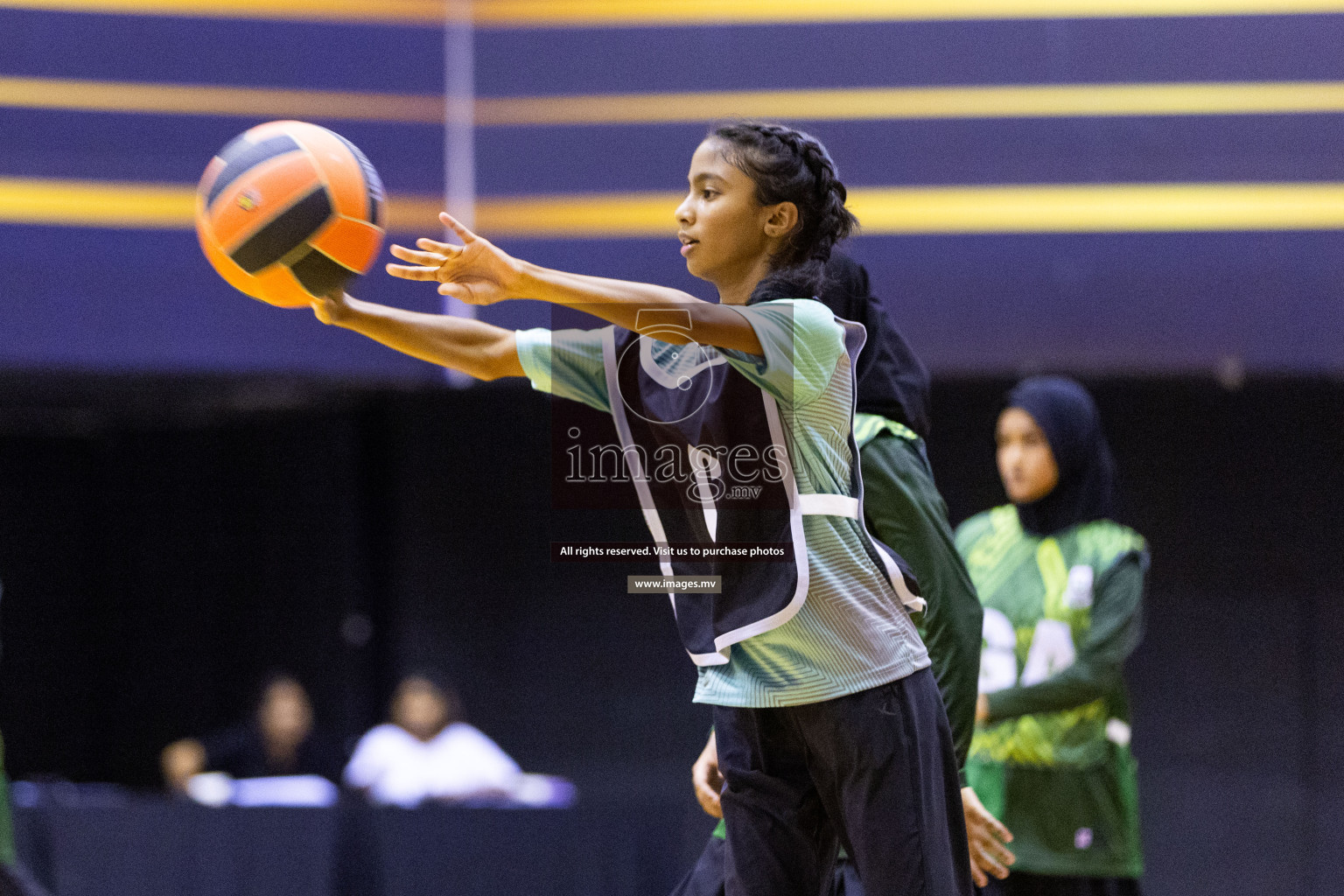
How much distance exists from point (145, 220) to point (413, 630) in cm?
202

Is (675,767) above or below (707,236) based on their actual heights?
below

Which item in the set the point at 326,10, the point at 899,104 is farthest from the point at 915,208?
the point at 326,10

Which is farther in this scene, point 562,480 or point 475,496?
point 475,496

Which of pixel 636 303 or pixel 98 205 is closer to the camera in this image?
pixel 636 303

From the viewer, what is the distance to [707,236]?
1.92 metres

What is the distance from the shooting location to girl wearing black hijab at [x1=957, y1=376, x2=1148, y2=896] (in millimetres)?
3234

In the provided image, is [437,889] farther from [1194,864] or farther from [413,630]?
[1194,864]

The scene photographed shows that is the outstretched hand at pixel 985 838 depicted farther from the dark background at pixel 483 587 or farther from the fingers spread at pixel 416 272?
the dark background at pixel 483 587

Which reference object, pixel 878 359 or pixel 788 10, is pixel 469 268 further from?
pixel 788 10

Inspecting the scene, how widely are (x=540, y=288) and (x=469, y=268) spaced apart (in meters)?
0.09

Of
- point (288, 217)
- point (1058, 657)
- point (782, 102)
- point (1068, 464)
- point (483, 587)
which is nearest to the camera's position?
point (288, 217)

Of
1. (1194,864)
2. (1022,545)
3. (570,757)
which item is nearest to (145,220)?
(570,757)

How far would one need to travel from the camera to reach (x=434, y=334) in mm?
1835

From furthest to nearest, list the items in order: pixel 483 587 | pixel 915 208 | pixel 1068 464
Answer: pixel 483 587 → pixel 915 208 → pixel 1068 464
